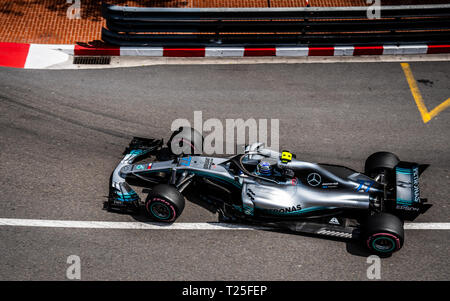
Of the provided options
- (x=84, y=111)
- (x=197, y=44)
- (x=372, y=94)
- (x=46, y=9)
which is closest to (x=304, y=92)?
(x=372, y=94)

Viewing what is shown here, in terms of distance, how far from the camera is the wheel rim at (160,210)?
6778 millimetres

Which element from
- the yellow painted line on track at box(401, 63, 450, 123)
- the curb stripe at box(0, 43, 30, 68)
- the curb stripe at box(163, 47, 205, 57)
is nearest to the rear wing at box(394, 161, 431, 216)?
the yellow painted line on track at box(401, 63, 450, 123)

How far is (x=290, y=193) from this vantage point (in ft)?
22.1

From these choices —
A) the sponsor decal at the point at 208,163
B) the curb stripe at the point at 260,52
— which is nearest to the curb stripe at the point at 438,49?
the curb stripe at the point at 260,52

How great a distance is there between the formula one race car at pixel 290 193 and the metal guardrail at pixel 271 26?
4.04 meters

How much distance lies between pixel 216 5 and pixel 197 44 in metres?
2.21

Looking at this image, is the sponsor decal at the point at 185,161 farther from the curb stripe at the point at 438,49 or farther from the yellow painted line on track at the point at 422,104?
the curb stripe at the point at 438,49

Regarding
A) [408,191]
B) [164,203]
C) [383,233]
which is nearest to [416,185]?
[408,191]

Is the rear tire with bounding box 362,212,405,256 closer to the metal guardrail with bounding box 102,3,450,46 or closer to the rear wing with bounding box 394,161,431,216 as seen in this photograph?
the rear wing with bounding box 394,161,431,216

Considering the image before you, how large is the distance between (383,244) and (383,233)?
308mm

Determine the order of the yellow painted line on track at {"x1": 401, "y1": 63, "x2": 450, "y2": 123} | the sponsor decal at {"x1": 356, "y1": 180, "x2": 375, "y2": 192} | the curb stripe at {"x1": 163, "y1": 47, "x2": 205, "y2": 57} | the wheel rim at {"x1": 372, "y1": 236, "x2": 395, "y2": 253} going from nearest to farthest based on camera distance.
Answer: the wheel rim at {"x1": 372, "y1": 236, "x2": 395, "y2": 253}
the sponsor decal at {"x1": 356, "y1": 180, "x2": 375, "y2": 192}
the yellow painted line on track at {"x1": 401, "y1": 63, "x2": 450, "y2": 123}
the curb stripe at {"x1": 163, "y1": 47, "x2": 205, "y2": 57}

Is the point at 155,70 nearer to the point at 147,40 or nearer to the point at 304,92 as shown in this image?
the point at 147,40

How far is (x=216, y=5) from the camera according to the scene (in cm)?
1210

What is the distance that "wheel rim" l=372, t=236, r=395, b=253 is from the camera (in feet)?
20.9
